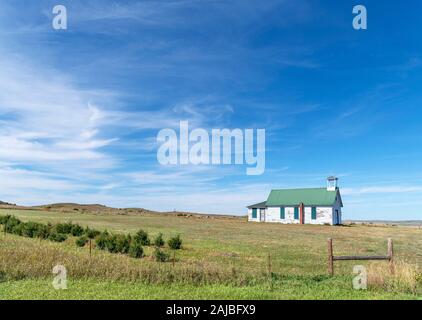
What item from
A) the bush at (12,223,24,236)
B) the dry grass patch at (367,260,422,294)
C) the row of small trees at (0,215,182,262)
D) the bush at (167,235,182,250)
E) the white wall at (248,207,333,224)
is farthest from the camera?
the white wall at (248,207,333,224)

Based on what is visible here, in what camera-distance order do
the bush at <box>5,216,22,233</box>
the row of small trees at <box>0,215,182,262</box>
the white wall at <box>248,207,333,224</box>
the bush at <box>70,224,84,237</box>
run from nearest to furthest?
the row of small trees at <box>0,215,182,262</box> → the bush at <box>70,224,84,237</box> → the bush at <box>5,216,22,233</box> → the white wall at <box>248,207,333,224</box>

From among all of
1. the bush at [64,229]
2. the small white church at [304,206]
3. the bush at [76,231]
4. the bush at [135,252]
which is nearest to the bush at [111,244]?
the bush at [135,252]

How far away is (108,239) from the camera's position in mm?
23672

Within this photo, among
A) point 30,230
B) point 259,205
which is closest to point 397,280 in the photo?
point 30,230

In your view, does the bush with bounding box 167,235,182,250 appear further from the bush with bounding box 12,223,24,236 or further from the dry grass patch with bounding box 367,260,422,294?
the bush with bounding box 12,223,24,236

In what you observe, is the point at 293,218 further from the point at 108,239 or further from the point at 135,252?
the point at 135,252

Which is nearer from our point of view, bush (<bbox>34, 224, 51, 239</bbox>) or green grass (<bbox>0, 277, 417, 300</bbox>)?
green grass (<bbox>0, 277, 417, 300</bbox>)

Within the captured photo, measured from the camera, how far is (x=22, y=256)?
569 inches

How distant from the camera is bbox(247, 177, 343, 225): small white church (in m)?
62.2

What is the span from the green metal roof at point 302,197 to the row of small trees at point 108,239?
1565 inches

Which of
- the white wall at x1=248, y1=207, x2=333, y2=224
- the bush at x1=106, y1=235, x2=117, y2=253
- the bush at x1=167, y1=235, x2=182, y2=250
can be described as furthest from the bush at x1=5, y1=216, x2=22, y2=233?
the white wall at x1=248, y1=207, x2=333, y2=224

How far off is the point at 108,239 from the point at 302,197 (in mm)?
47074

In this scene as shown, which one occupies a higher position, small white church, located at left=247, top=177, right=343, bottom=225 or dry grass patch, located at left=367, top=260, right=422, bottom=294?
small white church, located at left=247, top=177, right=343, bottom=225

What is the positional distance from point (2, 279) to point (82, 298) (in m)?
3.90
